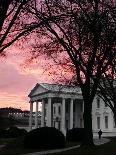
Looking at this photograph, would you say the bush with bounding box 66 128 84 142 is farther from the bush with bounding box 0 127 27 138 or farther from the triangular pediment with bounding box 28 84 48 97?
the triangular pediment with bounding box 28 84 48 97

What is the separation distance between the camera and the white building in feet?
343

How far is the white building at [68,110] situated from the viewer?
104 metres

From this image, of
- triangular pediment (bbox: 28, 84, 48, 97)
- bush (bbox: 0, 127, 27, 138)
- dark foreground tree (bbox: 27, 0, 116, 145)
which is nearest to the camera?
dark foreground tree (bbox: 27, 0, 116, 145)

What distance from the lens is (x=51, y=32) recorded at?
29203mm

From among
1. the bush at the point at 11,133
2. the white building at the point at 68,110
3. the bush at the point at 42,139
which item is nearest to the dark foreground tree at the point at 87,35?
the bush at the point at 42,139

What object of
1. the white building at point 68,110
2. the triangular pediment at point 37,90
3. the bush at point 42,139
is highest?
the triangular pediment at point 37,90

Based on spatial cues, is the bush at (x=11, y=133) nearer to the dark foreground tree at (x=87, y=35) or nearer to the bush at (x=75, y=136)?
the bush at (x=75, y=136)

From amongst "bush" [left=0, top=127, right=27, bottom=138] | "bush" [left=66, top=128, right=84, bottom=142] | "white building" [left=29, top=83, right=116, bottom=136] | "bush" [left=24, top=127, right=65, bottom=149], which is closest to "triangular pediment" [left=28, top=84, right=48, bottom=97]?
"white building" [left=29, top=83, right=116, bottom=136]

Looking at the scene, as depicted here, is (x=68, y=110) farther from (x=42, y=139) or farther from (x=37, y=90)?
(x=42, y=139)

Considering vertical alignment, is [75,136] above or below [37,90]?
below

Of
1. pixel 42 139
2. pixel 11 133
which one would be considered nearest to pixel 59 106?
pixel 11 133

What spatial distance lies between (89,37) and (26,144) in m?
9.54

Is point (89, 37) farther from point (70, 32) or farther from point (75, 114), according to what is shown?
point (75, 114)

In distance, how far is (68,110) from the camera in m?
115
